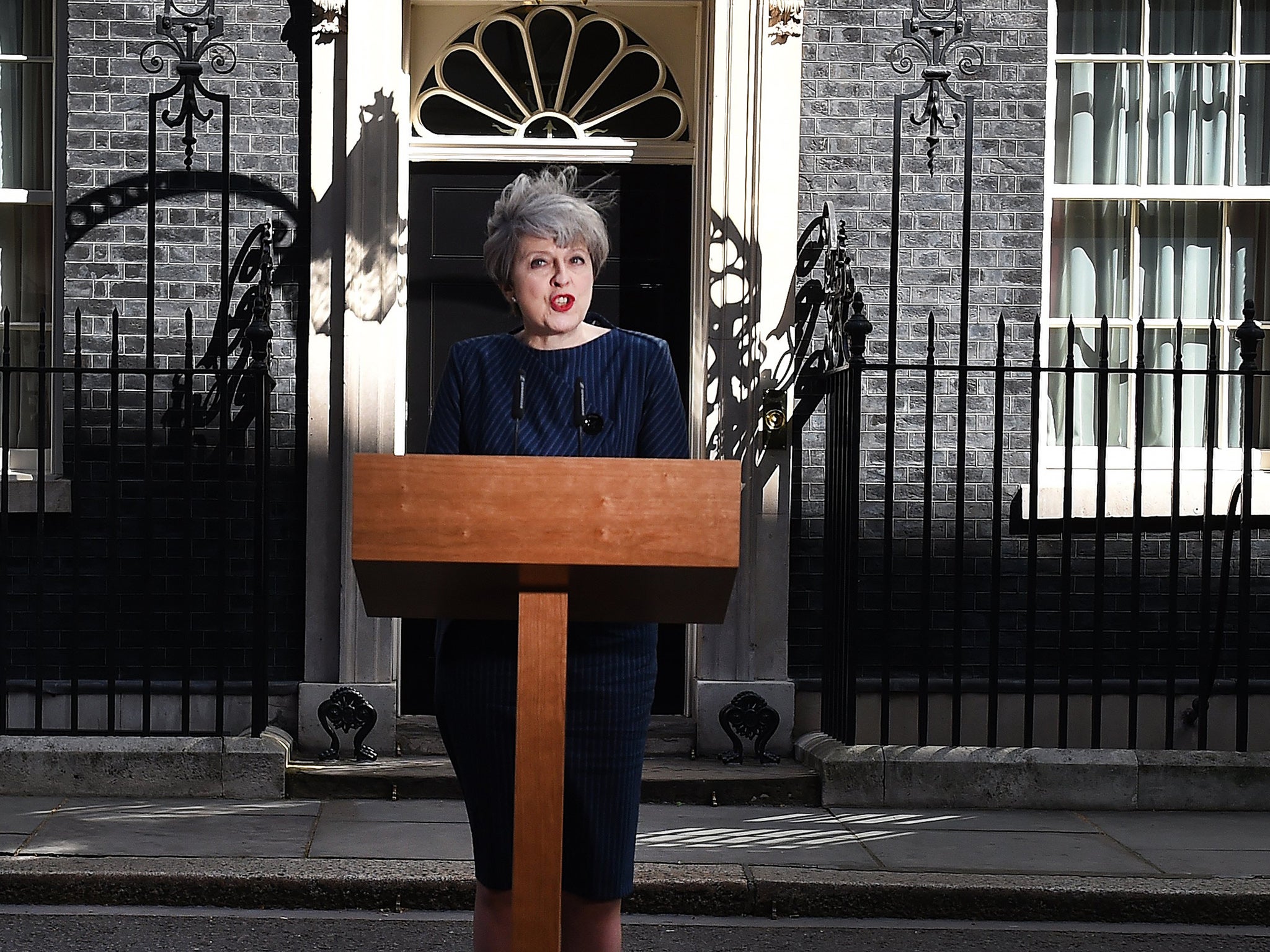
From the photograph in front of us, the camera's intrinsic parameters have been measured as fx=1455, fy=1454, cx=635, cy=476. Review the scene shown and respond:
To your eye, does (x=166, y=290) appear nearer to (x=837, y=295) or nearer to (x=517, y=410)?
(x=837, y=295)

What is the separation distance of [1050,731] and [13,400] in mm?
5195

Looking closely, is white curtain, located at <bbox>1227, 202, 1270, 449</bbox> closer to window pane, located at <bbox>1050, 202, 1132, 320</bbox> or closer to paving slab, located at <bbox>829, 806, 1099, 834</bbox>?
window pane, located at <bbox>1050, 202, 1132, 320</bbox>

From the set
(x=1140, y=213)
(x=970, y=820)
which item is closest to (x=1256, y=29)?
(x=1140, y=213)

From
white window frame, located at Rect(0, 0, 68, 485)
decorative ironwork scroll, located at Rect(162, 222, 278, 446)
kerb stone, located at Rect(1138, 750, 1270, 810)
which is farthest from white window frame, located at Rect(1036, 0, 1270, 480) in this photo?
white window frame, located at Rect(0, 0, 68, 485)

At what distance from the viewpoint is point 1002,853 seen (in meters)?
5.37

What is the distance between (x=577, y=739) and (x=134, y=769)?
12.6 feet

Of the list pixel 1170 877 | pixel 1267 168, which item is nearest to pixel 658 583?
pixel 1170 877

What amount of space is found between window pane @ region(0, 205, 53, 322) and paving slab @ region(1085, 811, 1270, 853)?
540cm

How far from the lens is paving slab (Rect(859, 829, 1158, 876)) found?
5121 millimetres

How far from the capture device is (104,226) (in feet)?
22.2

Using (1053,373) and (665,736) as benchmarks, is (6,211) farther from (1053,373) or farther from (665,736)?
(1053,373)

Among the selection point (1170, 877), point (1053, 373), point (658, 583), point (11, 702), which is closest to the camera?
point (658, 583)

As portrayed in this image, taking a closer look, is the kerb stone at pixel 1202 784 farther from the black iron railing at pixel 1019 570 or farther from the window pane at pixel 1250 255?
the window pane at pixel 1250 255

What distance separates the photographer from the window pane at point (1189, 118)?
7.18 meters
